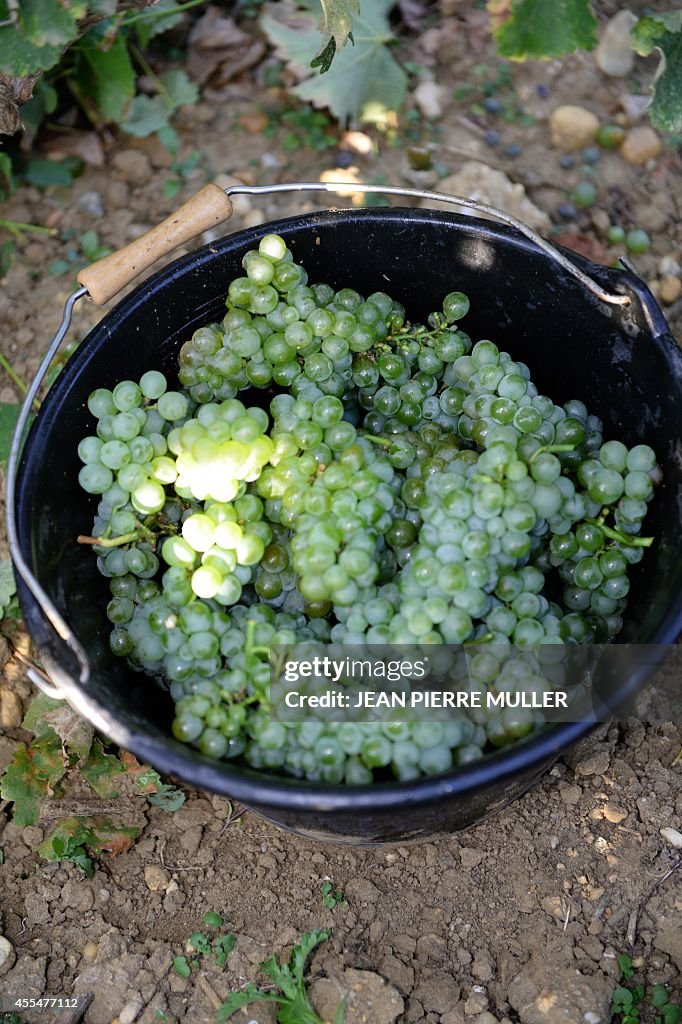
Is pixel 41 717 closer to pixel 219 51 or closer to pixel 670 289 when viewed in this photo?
pixel 670 289

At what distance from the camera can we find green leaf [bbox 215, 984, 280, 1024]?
150cm

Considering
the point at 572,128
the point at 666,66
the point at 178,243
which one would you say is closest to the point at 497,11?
the point at 572,128

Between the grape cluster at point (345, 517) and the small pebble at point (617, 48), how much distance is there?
1.67 meters

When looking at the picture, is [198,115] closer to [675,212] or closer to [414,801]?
[675,212]

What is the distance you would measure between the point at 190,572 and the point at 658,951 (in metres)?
1.05

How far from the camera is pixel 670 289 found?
2.42 metres

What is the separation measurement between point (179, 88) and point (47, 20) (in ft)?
4.06

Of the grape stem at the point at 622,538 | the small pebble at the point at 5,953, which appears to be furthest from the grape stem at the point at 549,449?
the small pebble at the point at 5,953

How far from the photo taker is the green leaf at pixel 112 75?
255 cm

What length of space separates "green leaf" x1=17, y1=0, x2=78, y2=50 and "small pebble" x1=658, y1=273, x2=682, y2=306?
159cm

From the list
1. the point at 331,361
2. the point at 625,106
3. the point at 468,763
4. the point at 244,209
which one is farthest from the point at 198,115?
the point at 468,763

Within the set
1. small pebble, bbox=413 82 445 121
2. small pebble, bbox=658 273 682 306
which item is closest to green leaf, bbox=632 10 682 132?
small pebble, bbox=658 273 682 306

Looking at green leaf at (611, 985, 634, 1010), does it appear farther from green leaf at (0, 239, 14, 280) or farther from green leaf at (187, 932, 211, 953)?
green leaf at (0, 239, 14, 280)

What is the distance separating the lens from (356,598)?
1.34 meters
